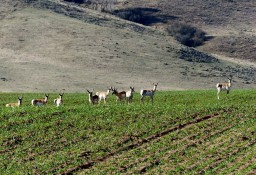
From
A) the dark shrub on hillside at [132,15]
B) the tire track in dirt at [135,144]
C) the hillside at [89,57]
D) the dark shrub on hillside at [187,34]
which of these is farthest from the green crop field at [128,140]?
the dark shrub on hillside at [132,15]

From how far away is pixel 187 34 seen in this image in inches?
4609

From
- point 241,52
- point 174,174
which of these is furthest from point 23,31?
point 174,174

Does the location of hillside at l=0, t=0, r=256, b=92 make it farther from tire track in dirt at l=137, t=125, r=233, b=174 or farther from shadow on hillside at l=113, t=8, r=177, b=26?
tire track in dirt at l=137, t=125, r=233, b=174

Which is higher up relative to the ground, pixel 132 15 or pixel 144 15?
pixel 144 15

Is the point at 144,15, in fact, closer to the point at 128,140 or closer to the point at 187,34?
the point at 187,34

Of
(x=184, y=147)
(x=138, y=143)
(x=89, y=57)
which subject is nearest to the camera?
(x=184, y=147)

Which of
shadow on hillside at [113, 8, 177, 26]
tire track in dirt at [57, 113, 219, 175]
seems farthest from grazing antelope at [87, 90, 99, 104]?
shadow on hillside at [113, 8, 177, 26]

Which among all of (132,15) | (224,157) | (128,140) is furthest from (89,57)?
(224,157)

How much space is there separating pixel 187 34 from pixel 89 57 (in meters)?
40.5

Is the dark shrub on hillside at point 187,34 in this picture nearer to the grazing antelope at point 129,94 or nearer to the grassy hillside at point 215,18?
the grassy hillside at point 215,18

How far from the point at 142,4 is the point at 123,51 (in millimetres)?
57163

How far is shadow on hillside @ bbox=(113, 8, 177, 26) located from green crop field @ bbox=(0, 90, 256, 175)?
94816 mm

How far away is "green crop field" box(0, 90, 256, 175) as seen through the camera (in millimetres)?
20906

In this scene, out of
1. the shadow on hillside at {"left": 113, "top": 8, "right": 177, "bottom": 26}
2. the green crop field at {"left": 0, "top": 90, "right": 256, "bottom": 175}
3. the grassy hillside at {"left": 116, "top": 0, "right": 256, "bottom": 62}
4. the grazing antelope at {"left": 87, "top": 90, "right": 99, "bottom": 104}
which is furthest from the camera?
the shadow on hillside at {"left": 113, "top": 8, "right": 177, "bottom": 26}
